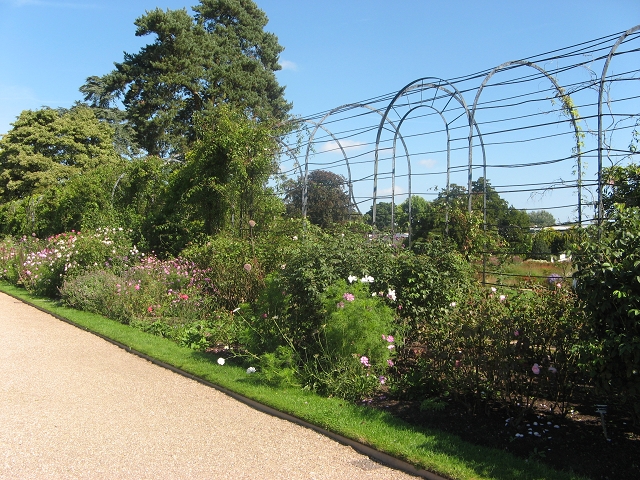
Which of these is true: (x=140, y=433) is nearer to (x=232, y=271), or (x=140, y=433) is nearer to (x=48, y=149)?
(x=232, y=271)

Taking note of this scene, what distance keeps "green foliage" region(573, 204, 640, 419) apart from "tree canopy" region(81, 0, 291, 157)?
23.5m

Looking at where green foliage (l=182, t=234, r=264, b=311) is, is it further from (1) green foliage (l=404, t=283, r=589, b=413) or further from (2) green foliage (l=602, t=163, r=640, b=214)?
(2) green foliage (l=602, t=163, r=640, b=214)

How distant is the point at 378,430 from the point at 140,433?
1.88m

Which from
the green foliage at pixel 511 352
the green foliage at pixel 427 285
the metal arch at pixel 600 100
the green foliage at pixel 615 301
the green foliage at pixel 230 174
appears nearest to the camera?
the green foliage at pixel 615 301

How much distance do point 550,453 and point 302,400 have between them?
83.6 inches

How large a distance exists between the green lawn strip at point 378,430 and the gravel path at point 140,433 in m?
0.14

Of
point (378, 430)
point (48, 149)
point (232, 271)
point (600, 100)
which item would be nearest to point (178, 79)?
point (48, 149)

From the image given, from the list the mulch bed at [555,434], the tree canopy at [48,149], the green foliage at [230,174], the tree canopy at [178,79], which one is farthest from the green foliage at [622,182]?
Answer: the tree canopy at [48,149]

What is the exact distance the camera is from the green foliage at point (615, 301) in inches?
125

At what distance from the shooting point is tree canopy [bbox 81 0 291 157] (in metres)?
26.5

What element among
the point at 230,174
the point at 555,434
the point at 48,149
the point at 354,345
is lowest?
the point at 555,434

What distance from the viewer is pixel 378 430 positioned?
416 cm

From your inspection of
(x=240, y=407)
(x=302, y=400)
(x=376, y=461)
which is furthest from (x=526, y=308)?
(x=240, y=407)

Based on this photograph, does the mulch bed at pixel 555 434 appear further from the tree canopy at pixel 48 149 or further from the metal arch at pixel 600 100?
the tree canopy at pixel 48 149
